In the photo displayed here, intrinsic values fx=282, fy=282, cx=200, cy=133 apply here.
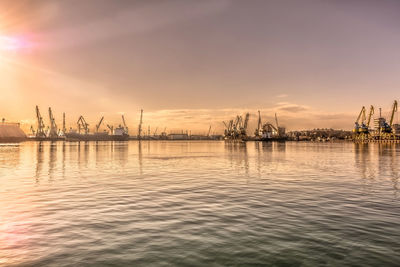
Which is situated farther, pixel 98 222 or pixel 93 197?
pixel 93 197

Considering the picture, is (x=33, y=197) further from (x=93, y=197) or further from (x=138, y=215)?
(x=138, y=215)

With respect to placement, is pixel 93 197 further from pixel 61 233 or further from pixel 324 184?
pixel 324 184

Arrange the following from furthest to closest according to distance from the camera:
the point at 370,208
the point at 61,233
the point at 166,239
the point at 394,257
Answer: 1. the point at 370,208
2. the point at 61,233
3. the point at 166,239
4. the point at 394,257

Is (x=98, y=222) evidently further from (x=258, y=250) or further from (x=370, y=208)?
(x=370, y=208)

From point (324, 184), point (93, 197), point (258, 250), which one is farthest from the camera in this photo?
point (324, 184)

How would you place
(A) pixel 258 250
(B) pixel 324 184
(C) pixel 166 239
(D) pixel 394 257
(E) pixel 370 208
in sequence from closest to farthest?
(D) pixel 394 257, (A) pixel 258 250, (C) pixel 166 239, (E) pixel 370 208, (B) pixel 324 184

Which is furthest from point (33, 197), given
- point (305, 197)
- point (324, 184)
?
point (324, 184)

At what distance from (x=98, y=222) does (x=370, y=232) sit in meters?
11.2

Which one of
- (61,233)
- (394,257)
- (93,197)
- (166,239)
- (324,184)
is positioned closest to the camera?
(394,257)

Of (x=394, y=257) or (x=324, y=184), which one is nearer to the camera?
(x=394, y=257)

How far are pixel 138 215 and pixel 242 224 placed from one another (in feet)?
16.6

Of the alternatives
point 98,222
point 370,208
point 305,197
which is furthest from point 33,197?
point 370,208

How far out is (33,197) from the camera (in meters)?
18.5

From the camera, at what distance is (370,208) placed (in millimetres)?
15250
